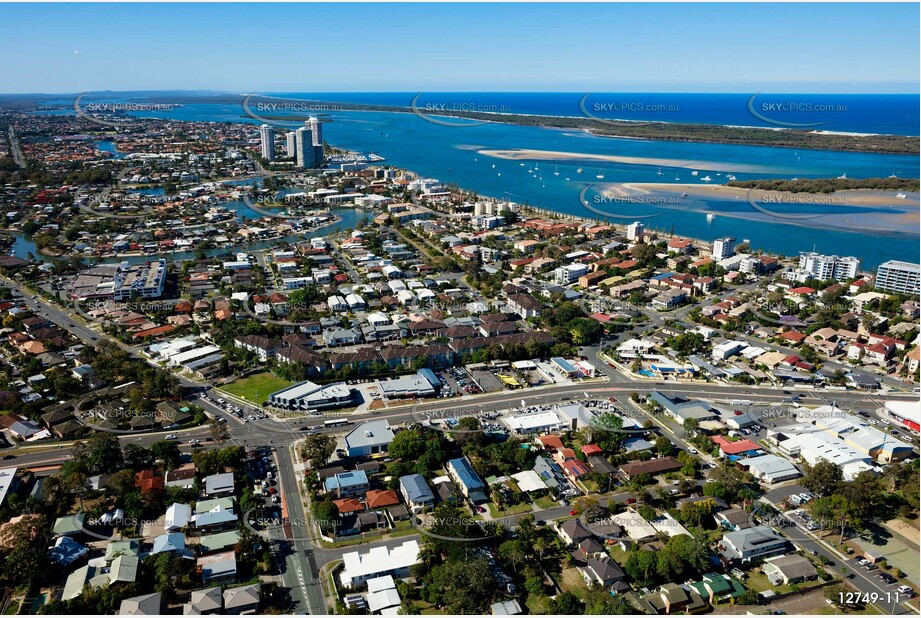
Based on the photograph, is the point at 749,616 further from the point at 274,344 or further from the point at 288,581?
the point at 274,344

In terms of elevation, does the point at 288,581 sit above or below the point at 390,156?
below

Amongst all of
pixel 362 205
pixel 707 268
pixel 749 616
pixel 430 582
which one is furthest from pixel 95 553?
pixel 362 205

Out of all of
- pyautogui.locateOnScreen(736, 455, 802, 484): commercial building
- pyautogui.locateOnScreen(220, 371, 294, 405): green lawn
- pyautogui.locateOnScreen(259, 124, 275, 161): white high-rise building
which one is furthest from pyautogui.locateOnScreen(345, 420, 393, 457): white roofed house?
pyautogui.locateOnScreen(259, 124, 275, 161): white high-rise building

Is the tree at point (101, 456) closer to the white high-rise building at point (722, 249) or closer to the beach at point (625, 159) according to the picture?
the white high-rise building at point (722, 249)

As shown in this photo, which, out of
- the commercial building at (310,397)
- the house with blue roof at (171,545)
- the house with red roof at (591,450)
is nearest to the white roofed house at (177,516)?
the house with blue roof at (171,545)

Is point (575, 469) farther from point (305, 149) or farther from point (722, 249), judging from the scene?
point (305, 149)

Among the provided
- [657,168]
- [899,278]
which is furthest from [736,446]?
[657,168]
